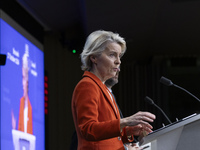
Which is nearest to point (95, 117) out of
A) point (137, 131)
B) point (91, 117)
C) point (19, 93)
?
point (91, 117)

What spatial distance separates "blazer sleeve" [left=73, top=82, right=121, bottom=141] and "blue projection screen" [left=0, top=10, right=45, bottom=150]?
3.06m

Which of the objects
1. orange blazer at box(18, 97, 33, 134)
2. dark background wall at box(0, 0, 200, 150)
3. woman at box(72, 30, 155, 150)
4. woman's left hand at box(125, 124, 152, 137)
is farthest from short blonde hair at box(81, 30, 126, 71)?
dark background wall at box(0, 0, 200, 150)

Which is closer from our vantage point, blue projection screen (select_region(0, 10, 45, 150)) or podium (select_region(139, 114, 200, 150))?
podium (select_region(139, 114, 200, 150))

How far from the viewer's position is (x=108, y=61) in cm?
161

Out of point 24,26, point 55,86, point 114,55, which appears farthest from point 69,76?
point 114,55

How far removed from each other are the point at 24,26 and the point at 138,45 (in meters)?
3.08

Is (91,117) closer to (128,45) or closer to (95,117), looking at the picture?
(95,117)

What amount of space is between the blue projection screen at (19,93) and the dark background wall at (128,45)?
0.47m

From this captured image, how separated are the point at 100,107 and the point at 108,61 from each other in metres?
0.19

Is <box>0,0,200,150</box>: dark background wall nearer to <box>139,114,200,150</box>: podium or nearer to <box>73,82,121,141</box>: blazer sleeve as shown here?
<box>73,82,121,141</box>: blazer sleeve

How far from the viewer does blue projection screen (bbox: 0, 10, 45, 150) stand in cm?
448

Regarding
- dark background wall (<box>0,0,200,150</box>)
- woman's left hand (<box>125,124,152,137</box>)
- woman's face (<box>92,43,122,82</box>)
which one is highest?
dark background wall (<box>0,0,200,150</box>)

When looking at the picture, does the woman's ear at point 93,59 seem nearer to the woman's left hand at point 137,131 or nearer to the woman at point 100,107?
the woman at point 100,107

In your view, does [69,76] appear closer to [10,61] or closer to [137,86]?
[137,86]
